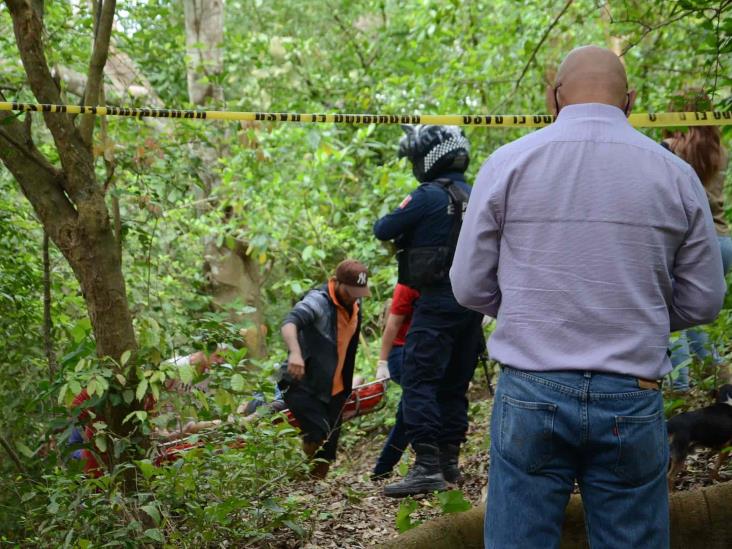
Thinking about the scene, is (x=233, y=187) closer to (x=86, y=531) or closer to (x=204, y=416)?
(x=204, y=416)

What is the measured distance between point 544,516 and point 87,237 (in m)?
2.70

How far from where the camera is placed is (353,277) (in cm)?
664

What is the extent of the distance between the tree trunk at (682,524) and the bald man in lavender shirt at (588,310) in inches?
46.4

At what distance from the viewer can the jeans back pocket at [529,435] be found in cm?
259

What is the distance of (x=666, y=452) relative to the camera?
2709 millimetres

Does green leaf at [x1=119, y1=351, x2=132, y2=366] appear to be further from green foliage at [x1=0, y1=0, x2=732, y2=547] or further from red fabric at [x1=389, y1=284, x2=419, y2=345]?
red fabric at [x1=389, y1=284, x2=419, y2=345]

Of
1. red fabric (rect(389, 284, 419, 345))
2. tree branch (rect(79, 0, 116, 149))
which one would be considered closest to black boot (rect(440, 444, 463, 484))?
red fabric (rect(389, 284, 419, 345))

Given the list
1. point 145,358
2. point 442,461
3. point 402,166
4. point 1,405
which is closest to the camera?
point 145,358

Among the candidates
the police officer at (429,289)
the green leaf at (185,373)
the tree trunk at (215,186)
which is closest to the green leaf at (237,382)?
the green leaf at (185,373)

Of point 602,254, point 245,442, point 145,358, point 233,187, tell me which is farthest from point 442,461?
point 233,187

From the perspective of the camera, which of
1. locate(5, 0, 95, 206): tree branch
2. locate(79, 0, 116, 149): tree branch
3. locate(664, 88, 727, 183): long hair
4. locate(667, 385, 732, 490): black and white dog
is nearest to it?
locate(5, 0, 95, 206): tree branch

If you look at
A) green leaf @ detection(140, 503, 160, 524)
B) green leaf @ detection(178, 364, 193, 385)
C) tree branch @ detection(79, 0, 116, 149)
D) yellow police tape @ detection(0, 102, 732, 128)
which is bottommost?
green leaf @ detection(140, 503, 160, 524)

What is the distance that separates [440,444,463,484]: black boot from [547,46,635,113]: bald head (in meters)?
3.59

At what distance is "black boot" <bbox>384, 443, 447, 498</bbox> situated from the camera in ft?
17.9
